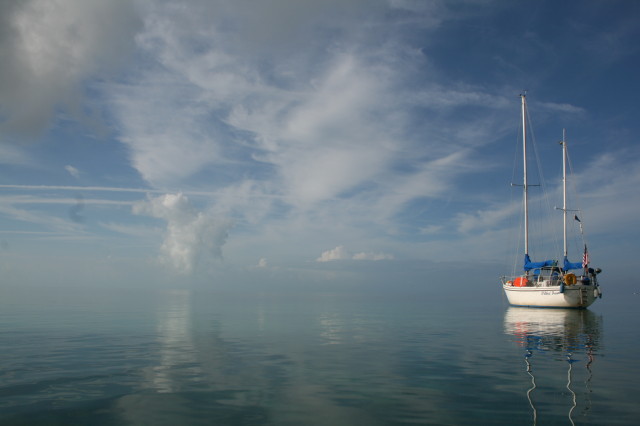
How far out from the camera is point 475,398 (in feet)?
52.7

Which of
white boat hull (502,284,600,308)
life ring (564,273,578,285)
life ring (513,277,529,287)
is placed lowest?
white boat hull (502,284,600,308)

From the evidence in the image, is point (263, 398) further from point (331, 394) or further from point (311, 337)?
point (311, 337)

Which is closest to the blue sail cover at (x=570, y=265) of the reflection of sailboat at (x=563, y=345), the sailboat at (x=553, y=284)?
the sailboat at (x=553, y=284)

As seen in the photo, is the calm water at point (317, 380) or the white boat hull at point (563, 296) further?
the white boat hull at point (563, 296)

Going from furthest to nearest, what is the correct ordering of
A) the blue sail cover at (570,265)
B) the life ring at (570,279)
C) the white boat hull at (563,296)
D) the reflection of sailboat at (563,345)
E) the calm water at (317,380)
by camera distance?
the blue sail cover at (570,265)
the white boat hull at (563,296)
the life ring at (570,279)
the reflection of sailboat at (563,345)
the calm water at (317,380)

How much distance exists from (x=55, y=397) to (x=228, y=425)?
7658 millimetres

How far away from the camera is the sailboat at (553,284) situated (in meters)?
69.9

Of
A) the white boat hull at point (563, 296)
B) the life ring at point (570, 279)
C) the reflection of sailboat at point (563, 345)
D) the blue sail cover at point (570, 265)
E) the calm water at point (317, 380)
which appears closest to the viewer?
the calm water at point (317, 380)

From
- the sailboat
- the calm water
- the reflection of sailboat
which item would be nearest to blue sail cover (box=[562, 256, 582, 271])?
the sailboat

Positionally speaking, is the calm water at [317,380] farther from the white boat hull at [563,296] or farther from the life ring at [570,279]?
the white boat hull at [563,296]

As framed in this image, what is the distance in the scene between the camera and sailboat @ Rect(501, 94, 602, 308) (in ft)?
229

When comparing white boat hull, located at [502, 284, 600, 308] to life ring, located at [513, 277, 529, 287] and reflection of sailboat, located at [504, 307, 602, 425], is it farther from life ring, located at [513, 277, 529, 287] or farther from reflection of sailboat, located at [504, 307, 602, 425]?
reflection of sailboat, located at [504, 307, 602, 425]

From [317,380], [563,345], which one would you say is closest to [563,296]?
[563,345]

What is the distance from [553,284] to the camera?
74188 millimetres
